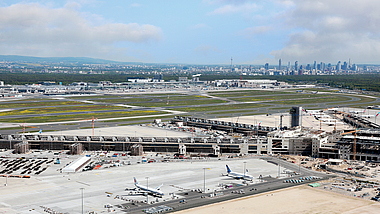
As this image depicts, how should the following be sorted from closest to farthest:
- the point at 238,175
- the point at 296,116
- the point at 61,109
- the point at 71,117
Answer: the point at 238,175
the point at 296,116
the point at 71,117
the point at 61,109

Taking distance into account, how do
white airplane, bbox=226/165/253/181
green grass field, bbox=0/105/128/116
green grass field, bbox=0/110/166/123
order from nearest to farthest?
1. white airplane, bbox=226/165/253/181
2. green grass field, bbox=0/110/166/123
3. green grass field, bbox=0/105/128/116

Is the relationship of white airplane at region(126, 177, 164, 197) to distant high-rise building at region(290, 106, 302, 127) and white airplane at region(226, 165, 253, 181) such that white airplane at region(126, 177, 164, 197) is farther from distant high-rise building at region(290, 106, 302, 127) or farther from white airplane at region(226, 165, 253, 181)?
distant high-rise building at region(290, 106, 302, 127)

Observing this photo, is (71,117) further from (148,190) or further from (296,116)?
(148,190)

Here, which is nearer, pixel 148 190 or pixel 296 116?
pixel 148 190

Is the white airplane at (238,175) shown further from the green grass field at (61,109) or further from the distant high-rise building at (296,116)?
the green grass field at (61,109)

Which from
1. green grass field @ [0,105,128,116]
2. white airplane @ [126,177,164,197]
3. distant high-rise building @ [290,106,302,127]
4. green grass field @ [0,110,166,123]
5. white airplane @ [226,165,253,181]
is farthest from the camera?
green grass field @ [0,105,128,116]

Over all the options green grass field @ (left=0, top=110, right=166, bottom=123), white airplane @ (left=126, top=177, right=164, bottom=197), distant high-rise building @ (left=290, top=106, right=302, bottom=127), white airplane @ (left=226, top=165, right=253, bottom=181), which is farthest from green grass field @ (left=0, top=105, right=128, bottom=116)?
white airplane @ (left=226, top=165, right=253, bottom=181)

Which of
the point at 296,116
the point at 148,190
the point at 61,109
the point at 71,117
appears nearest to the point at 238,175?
the point at 148,190

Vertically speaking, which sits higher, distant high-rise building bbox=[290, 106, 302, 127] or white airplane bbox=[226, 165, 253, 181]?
distant high-rise building bbox=[290, 106, 302, 127]

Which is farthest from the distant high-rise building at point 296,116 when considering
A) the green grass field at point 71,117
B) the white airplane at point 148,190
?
the white airplane at point 148,190

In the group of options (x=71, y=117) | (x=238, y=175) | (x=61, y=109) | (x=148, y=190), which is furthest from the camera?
(x=61, y=109)

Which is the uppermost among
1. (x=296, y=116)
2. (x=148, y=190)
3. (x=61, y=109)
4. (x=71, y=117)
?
(x=296, y=116)

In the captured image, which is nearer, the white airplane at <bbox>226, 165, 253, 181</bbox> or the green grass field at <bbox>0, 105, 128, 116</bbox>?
the white airplane at <bbox>226, 165, 253, 181</bbox>
